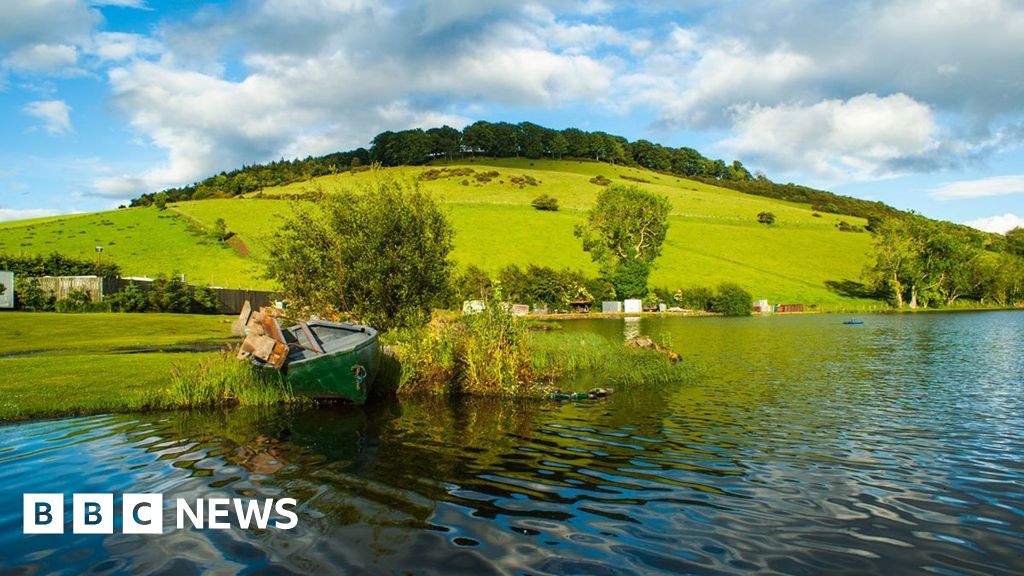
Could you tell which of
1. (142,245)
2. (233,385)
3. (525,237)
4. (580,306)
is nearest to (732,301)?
(580,306)

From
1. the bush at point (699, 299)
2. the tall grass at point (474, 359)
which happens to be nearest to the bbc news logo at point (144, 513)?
the tall grass at point (474, 359)

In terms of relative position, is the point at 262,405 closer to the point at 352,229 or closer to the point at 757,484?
the point at 352,229

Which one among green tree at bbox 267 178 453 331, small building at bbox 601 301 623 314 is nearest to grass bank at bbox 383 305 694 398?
green tree at bbox 267 178 453 331

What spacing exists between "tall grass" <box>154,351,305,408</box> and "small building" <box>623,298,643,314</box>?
7236 centimetres

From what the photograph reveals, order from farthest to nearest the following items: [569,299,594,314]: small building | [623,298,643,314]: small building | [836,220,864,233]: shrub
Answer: [836,220,864,233]: shrub → [569,299,594,314]: small building → [623,298,643,314]: small building

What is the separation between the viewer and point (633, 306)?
87875 millimetres

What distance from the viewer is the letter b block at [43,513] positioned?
835 centimetres

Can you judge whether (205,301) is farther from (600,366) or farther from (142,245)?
(600,366)

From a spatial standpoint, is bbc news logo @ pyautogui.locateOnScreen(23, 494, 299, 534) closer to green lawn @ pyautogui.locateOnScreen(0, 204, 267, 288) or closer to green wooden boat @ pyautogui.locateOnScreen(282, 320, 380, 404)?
green wooden boat @ pyautogui.locateOnScreen(282, 320, 380, 404)

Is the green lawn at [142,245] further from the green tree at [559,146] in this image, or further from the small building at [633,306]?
the green tree at [559,146]

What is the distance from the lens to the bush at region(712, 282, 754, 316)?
284 feet

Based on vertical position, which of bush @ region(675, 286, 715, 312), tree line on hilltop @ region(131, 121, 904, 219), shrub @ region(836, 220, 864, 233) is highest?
tree line on hilltop @ region(131, 121, 904, 219)

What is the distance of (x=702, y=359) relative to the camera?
101 feet

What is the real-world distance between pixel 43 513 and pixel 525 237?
101 metres
